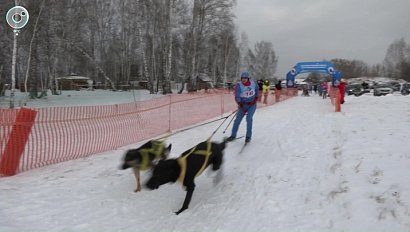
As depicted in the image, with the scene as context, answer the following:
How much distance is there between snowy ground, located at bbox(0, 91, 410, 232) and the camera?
4.55 m

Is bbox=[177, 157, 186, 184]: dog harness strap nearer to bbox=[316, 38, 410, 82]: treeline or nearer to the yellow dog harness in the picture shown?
the yellow dog harness

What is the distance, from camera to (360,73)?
112m

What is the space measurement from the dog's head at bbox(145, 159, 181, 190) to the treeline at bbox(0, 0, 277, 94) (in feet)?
55.2

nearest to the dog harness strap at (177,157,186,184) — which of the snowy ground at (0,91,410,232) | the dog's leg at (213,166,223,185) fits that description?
the snowy ground at (0,91,410,232)

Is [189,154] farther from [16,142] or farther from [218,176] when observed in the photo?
[16,142]

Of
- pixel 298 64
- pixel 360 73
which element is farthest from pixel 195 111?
pixel 360 73

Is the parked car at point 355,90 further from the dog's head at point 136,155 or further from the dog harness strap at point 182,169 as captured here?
the dog harness strap at point 182,169

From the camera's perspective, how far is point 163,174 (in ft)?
15.8

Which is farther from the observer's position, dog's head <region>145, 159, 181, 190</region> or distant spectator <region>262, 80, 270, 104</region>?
distant spectator <region>262, 80, 270, 104</region>

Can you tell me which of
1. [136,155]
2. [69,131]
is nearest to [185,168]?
[136,155]

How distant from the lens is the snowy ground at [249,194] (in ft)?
14.9

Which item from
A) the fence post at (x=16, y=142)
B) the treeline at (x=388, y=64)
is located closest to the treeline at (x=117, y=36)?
the fence post at (x=16, y=142)

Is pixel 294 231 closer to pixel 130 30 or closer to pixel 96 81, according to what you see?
pixel 130 30

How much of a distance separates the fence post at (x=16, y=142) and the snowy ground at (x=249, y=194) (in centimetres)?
22
